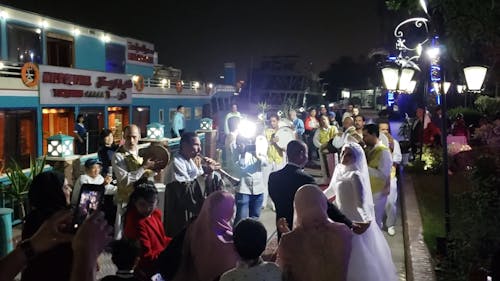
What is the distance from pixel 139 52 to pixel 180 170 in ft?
66.0

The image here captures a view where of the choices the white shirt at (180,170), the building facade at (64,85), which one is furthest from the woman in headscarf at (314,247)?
the building facade at (64,85)

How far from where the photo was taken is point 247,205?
794 centimetres

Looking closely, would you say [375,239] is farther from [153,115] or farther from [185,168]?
[153,115]

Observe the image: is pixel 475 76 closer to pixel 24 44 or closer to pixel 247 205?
pixel 247 205

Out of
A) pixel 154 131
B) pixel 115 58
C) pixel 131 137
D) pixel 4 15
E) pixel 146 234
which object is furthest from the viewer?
pixel 115 58

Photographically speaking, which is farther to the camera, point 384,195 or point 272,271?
point 384,195

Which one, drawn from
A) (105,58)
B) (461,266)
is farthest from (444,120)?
(105,58)

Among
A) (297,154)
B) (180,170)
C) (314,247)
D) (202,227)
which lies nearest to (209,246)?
(202,227)

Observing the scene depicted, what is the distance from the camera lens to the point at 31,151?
1476 cm

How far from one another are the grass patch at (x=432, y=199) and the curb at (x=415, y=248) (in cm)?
11

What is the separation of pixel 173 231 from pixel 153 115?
1884 cm

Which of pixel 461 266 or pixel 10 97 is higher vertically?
pixel 10 97

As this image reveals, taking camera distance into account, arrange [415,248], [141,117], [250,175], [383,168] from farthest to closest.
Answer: [141,117], [250,175], [383,168], [415,248]

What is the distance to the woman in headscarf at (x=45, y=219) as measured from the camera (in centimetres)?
304
